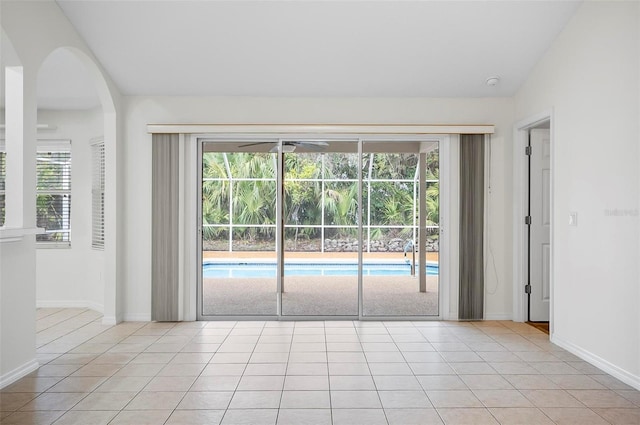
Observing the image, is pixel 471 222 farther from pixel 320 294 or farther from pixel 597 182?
pixel 320 294

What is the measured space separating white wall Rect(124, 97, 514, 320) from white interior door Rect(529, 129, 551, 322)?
0.77ft

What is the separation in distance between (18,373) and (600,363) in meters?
4.19

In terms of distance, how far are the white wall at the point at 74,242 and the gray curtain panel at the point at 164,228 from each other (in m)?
1.21

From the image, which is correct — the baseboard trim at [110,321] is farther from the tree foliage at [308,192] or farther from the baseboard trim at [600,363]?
the baseboard trim at [600,363]

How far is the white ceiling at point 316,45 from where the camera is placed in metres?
3.70

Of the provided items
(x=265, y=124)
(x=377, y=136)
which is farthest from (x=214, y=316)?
(x=377, y=136)

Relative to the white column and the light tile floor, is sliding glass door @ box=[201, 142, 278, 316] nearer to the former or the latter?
the light tile floor

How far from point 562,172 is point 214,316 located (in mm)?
3672

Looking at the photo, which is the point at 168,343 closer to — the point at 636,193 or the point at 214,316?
the point at 214,316

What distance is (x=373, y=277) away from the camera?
6391 millimetres

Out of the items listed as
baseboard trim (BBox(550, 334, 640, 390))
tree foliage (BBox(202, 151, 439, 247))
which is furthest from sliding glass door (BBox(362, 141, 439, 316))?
baseboard trim (BBox(550, 334, 640, 390))

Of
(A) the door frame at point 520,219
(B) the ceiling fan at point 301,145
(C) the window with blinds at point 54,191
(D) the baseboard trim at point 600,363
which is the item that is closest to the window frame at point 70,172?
(C) the window with blinds at point 54,191

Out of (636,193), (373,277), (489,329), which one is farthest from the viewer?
(373,277)

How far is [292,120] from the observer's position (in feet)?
15.6
